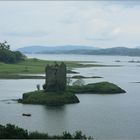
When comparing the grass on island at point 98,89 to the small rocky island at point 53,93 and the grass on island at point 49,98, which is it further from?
the grass on island at point 49,98

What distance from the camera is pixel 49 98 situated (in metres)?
101

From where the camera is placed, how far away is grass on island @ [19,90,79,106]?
325ft

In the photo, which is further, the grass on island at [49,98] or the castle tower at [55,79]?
the castle tower at [55,79]

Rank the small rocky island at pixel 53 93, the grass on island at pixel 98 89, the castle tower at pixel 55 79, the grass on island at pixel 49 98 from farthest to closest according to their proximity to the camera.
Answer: the grass on island at pixel 98 89 → the castle tower at pixel 55 79 → the small rocky island at pixel 53 93 → the grass on island at pixel 49 98

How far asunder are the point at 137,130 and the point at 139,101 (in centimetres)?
4148

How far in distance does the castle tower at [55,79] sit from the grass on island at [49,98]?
1309mm

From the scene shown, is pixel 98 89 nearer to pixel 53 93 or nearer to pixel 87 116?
pixel 53 93

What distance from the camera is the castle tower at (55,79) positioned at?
10350 cm

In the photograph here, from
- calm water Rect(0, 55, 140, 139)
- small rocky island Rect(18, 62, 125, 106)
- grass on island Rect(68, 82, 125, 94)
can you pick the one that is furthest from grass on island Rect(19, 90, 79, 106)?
grass on island Rect(68, 82, 125, 94)

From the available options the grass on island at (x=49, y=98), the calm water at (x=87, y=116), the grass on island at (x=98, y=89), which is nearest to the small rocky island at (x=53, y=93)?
the grass on island at (x=49, y=98)

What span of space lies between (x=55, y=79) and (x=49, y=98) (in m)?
5.49

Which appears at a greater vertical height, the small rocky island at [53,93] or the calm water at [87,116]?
the small rocky island at [53,93]

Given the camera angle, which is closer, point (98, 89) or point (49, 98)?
point (49, 98)

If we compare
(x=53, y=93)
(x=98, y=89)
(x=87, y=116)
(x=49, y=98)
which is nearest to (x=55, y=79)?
(x=53, y=93)
